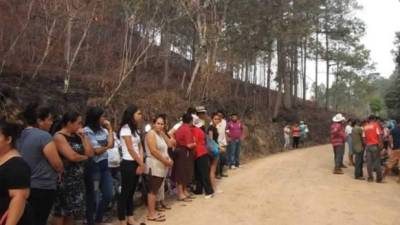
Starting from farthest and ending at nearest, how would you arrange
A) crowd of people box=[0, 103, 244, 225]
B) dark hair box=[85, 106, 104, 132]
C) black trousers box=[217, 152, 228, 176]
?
black trousers box=[217, 152, 228, 176], dark hair box=[85, 106, 104, 132], crowd of people box=[0, 103, 244, 225]

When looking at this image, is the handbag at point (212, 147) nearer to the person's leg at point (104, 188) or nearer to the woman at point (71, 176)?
the person's leg at point (104, 188)

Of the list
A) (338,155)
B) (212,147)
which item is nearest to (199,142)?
(212,147)

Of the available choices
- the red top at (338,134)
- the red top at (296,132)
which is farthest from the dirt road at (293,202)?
the red top at (296,132)

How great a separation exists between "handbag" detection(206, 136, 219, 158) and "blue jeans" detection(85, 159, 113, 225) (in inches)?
153

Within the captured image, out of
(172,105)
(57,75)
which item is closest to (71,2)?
(57,75)

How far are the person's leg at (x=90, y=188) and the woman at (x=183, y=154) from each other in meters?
2.82

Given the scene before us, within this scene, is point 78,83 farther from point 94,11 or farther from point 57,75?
point 94,11

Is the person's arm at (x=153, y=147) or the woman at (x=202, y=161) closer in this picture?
the person's arm at (x=153, y=147)

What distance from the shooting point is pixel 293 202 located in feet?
32.2

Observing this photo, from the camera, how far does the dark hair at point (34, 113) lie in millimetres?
5469

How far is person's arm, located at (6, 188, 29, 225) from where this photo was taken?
11.7 feet

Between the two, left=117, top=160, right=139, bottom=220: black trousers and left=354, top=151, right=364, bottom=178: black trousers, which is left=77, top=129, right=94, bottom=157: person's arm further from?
left=354, top=151, right=364, bottom=178: black trousers

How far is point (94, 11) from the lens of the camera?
16422 mm

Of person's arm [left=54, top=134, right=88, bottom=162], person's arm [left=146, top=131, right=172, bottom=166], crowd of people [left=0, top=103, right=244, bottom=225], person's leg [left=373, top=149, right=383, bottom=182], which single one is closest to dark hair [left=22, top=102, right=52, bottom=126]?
crowd of people [left=0, top=103, right=244, bottom=225]
